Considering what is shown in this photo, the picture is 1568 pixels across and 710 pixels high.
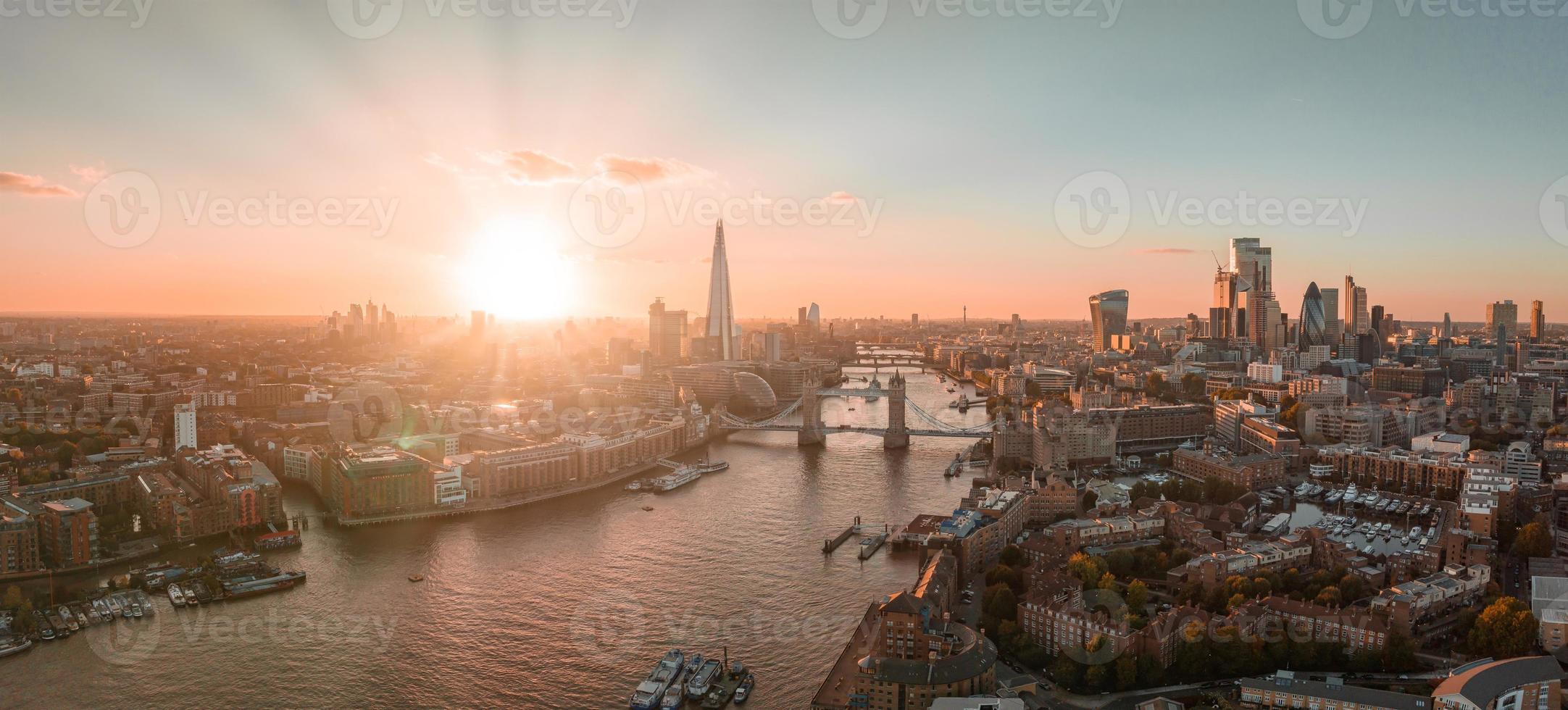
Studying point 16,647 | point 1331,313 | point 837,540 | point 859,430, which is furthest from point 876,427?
point 1331,313

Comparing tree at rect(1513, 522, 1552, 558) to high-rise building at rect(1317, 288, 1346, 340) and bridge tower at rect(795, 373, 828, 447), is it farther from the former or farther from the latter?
high-rise building at rect(1317, 288, 1346, 340)

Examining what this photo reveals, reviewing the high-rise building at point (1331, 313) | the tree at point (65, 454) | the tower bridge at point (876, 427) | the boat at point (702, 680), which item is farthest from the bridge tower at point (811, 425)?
the high-rise building at point (1331, 313)

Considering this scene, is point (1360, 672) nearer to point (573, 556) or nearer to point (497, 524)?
point (573, 556)

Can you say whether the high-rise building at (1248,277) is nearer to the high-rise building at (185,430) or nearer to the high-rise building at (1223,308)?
the high-rise building at (1223,308)

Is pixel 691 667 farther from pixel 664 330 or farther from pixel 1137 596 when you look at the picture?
pixel 664 330

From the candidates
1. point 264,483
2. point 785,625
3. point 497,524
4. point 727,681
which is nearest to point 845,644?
point 785,625

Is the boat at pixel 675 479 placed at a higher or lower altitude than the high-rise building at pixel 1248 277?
lower
